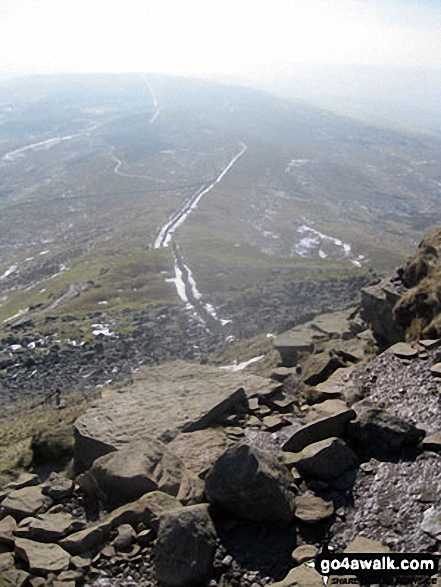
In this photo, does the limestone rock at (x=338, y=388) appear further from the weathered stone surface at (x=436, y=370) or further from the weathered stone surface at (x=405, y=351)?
the weathered stone surface at (x=436, y=370)

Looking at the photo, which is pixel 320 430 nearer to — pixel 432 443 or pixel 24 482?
pixel 432 443

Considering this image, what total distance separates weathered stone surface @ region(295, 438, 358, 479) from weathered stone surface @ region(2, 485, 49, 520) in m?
6.37

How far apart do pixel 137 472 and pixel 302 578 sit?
17.0 feet

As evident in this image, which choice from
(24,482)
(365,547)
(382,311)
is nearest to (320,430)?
(365,547)

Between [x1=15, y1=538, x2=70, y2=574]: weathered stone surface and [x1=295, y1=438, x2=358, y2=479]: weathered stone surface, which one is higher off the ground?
[x1=295, y1=438, x2=358, y2=479]: weathered stone surface

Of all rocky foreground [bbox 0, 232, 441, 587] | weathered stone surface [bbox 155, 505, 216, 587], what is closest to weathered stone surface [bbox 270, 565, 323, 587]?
rocky foreground [bbox 0, 232, 441, 587]

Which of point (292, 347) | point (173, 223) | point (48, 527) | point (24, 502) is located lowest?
point (173, 223)

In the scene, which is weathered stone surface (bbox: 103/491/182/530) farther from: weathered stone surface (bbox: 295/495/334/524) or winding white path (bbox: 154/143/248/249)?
winding white path (bbox: 154/143/248/249)

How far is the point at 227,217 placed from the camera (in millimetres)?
176125

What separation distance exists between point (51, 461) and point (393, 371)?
11.2 metres

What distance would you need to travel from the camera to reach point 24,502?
14.1 metres

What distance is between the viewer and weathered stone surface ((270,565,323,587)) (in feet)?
32.6

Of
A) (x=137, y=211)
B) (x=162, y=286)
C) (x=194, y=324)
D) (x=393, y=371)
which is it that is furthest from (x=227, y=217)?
(x=393, y=371)

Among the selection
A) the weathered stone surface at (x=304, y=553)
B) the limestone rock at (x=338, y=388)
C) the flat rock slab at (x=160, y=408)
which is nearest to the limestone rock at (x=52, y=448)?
the flat rock slab at (x=160, y=408)
